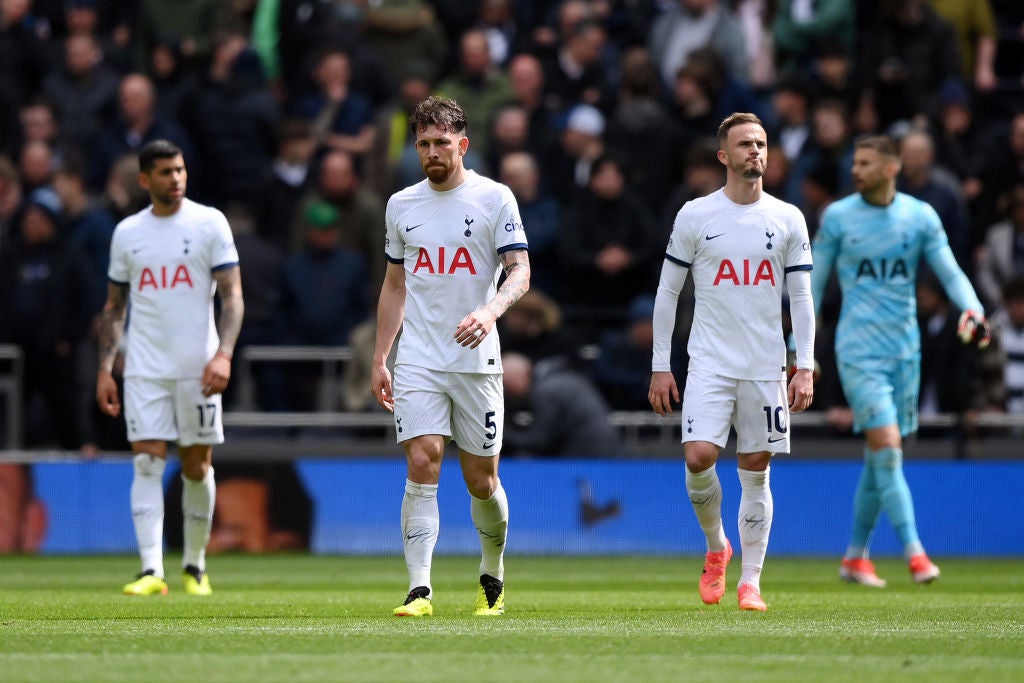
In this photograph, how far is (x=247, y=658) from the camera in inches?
268

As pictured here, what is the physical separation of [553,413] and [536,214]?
225 centimetres

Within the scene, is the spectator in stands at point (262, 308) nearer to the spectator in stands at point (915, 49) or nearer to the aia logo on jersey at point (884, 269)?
the spectator in stands at point (915, 49)

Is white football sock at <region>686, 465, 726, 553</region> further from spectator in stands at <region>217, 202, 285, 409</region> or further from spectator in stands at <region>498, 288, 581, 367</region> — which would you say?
spectator in stands at <region>217, 202, 285, 409</region>

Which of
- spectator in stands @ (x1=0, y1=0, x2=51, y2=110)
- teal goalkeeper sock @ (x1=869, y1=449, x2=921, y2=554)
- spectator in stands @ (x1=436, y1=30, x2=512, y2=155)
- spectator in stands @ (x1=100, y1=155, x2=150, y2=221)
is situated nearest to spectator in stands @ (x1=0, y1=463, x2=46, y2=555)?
spectator in stands @ (x1=100, y1=155, x2=150, y2=221)

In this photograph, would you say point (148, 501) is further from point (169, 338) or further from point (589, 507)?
point (589, 507)

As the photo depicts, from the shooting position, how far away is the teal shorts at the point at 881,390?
12062 millimetres

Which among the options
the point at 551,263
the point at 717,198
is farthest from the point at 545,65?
the point at 717,198

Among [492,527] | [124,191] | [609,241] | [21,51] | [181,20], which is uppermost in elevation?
[181,20]

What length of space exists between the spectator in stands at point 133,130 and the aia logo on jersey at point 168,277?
6.53 metres

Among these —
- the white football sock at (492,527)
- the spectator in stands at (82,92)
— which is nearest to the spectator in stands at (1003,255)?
the white football sock at (492,527)

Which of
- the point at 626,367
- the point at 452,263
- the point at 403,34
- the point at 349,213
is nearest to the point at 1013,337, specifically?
the point at 626,367

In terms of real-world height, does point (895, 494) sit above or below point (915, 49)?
below

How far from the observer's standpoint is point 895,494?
39.4 feet

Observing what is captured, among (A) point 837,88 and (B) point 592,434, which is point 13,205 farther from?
(A) point 837,88
